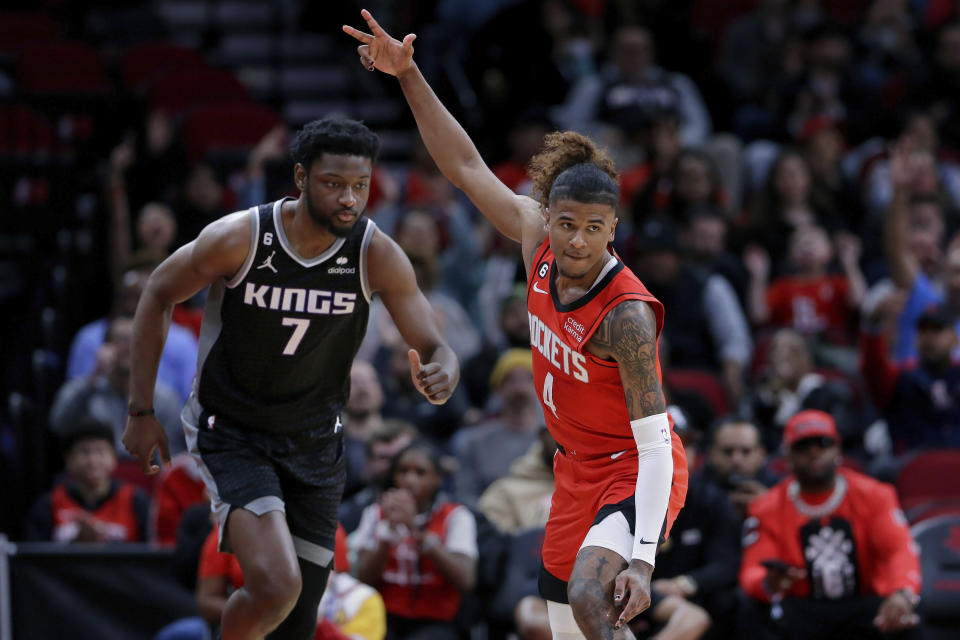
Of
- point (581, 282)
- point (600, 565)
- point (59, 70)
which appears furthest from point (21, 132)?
point (600, 565)

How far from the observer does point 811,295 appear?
1018cm

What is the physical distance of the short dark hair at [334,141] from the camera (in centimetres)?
506

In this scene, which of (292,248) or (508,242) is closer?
(292,248)

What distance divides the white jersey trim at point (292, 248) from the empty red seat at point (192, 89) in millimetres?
7420

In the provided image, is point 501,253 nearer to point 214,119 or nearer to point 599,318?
point 214,119

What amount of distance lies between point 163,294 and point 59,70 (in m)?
7.08

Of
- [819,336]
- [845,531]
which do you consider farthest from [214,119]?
[845,531]

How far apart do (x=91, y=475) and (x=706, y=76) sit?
7995 millimetres

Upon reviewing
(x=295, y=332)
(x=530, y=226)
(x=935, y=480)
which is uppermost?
(x=530, y=226)

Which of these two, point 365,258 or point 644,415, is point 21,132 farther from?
point 644,415

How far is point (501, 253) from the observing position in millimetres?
10859

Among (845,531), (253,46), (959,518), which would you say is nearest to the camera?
(845,531)

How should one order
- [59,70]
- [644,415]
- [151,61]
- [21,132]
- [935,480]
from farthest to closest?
[151,61]
[59,70]
[21,132]
[935,480]
[644,415]

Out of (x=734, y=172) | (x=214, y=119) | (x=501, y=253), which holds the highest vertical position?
(x=214, y=119)
